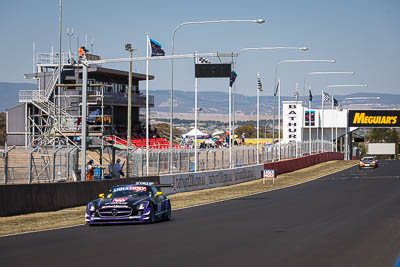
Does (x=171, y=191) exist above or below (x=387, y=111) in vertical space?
below

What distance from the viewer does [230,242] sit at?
14461 mm

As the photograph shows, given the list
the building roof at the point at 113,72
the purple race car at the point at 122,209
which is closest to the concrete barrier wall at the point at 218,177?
the purple race car at the point at 122,209

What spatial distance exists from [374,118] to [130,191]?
89.0 meters

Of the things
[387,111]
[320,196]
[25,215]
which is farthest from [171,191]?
[387,111]

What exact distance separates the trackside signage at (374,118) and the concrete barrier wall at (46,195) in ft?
261

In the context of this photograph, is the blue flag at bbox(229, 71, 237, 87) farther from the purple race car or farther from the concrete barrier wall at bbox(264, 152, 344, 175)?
the purple race car

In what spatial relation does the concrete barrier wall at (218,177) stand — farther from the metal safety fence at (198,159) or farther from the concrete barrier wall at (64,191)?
the metal safety fence at (198,159)

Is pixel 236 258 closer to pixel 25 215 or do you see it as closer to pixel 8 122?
pixel 25 215

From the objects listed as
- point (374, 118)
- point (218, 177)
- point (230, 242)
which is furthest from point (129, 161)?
point (374, 118)

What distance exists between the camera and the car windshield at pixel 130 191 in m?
20.0

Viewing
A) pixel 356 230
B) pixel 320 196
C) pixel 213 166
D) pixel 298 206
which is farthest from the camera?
pixel 213 166

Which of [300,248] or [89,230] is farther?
[89,230]

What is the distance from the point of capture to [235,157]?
51.1 meters

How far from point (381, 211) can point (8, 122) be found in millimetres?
55651
